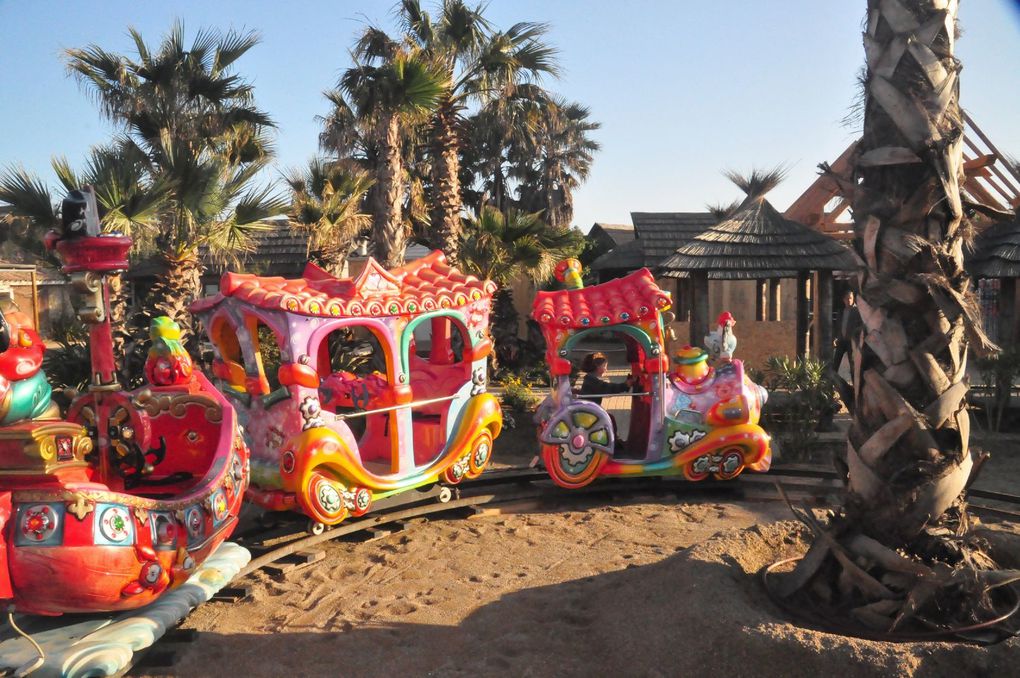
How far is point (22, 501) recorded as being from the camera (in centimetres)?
420

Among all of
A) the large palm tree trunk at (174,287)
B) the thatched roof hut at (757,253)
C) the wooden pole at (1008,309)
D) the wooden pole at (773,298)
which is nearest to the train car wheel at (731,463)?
the thatched roof hut at (757,253)

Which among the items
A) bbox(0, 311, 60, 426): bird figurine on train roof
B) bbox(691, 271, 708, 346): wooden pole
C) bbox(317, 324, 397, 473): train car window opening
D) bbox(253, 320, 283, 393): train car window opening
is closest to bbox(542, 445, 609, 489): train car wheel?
bbox(317, 324, 397, 473): train car window opening

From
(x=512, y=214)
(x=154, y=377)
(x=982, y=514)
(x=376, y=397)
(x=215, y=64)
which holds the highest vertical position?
(x=215, y=64)

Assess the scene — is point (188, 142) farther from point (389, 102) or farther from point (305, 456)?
point (305, 456)

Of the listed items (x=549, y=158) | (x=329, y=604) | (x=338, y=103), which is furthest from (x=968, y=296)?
(x=549, y=158)

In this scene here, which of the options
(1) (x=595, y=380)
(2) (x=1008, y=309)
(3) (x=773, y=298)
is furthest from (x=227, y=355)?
(3) (x=773, y=298)

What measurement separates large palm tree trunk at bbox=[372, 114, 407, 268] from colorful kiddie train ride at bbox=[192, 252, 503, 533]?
546 centimetres

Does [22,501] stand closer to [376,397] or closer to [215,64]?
[376,397]

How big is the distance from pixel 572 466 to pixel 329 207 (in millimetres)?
7495

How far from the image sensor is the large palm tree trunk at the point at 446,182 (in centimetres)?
1469

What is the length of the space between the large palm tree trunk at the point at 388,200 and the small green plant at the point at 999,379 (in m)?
8.89

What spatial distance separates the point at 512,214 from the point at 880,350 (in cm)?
1082

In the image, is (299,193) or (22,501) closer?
(22,501)

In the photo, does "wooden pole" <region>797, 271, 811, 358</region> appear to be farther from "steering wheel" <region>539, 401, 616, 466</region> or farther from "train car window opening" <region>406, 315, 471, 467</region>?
"train car window opening" <region>406, 315, 471, 467</region>
